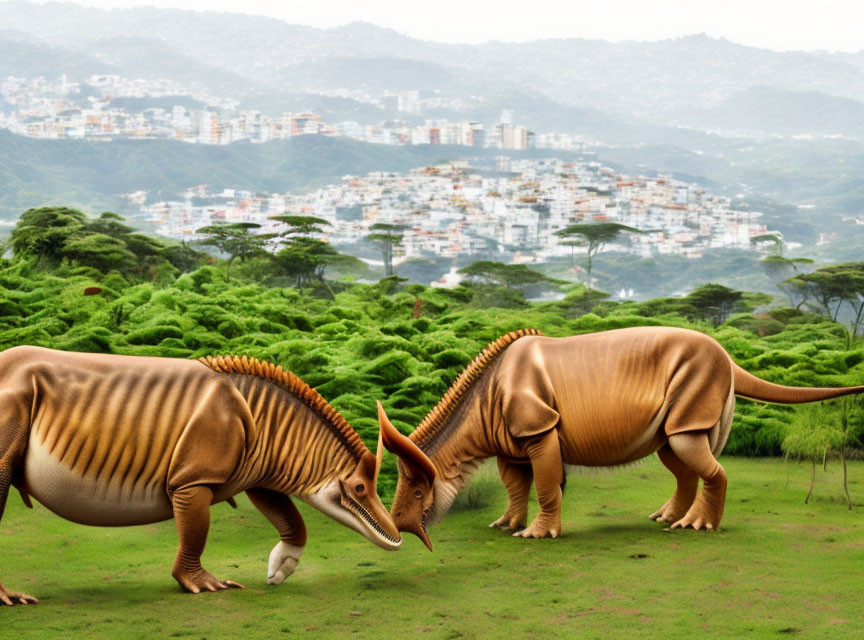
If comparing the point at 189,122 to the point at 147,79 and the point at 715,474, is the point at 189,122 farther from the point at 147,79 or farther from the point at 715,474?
the point at 715,474

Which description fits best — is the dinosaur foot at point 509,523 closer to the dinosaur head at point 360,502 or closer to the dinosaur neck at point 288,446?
the dinosaur head at point 360,502

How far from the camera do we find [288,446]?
6074mm

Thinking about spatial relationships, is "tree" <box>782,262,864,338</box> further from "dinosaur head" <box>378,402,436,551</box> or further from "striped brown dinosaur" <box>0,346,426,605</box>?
"striped brown dinosaur" <box>0,346,426,605</box>

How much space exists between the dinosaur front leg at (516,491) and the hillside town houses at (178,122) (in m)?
74.9

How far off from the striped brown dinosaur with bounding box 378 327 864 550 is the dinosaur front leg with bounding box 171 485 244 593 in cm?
196

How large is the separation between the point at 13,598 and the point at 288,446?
5.41ft

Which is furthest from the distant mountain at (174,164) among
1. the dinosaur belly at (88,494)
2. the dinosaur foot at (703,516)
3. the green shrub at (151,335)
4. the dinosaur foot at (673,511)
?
the dinosaur belly at (88,494)

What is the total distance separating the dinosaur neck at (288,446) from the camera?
6.04 m

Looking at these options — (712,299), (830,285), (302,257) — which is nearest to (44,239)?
(302,257)

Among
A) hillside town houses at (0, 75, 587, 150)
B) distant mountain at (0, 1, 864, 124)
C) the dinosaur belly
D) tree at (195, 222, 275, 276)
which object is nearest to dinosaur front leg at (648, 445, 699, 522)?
the dinosaur belly

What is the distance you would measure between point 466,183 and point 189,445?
65213mm

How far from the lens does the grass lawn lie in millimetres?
5562

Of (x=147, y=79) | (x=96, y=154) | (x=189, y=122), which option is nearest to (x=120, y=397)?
(x=96, y=154)

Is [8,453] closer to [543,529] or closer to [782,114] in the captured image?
[543,529]
